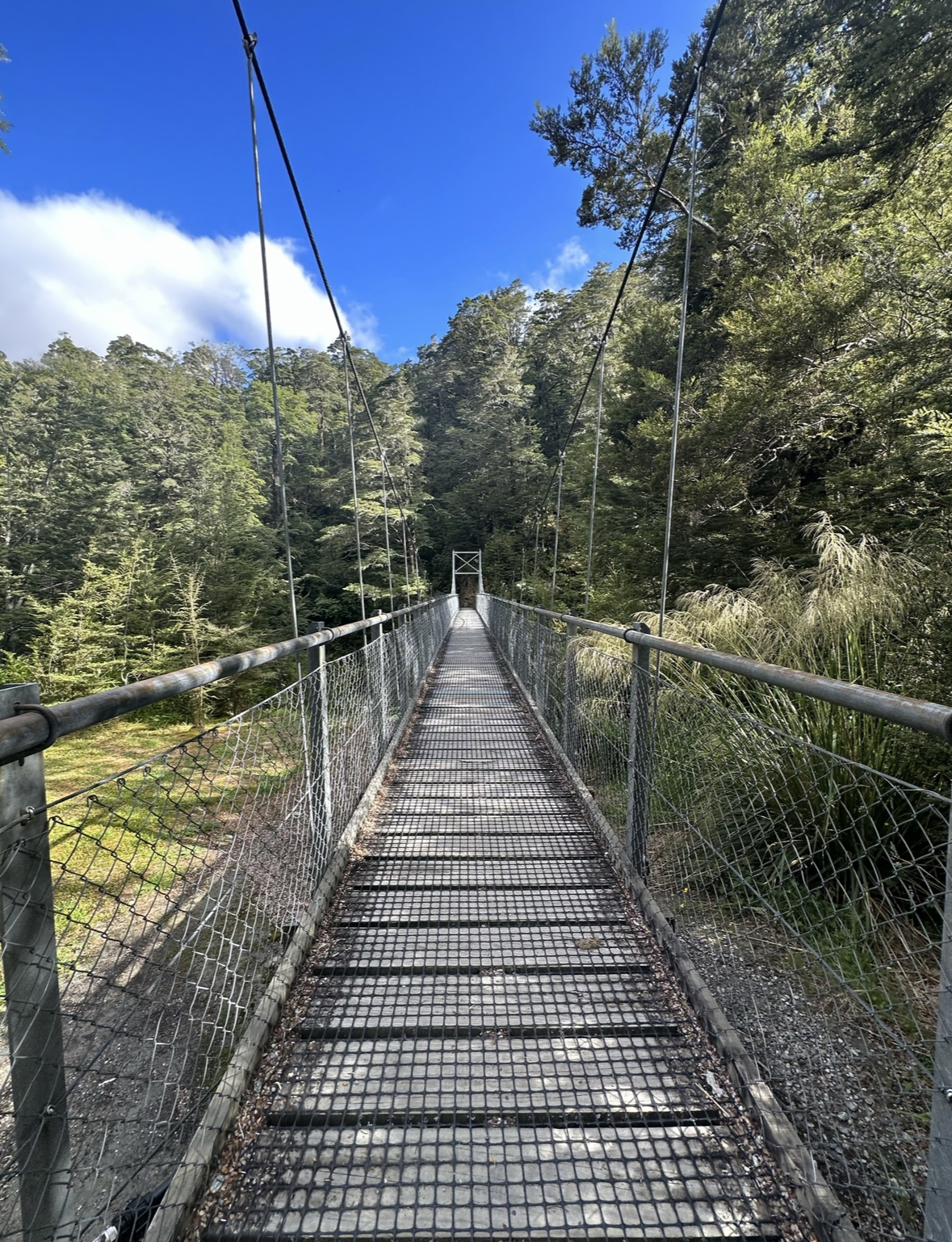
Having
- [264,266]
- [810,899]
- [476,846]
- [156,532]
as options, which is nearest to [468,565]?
[156,532]

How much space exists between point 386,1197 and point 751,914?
1.33 m

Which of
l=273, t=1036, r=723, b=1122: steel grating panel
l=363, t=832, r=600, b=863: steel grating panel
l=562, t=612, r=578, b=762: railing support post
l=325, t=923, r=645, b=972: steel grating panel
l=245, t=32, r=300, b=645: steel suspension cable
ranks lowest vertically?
l=363, t=832, r=600, b=863: steel grating panel

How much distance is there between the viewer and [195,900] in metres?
2.23

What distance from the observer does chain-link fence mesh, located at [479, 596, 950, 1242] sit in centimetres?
94

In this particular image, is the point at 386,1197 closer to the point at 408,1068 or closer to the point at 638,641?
the point at 408,1068

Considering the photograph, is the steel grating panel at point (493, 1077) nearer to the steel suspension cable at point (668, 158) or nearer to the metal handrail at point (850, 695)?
the metal handrail at point (850, 695)

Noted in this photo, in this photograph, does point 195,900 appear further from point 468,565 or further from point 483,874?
point 468,565

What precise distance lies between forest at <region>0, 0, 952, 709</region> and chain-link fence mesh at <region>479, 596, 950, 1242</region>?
53cm

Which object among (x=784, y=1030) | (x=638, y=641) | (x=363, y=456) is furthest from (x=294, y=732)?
(x=363, y=456)

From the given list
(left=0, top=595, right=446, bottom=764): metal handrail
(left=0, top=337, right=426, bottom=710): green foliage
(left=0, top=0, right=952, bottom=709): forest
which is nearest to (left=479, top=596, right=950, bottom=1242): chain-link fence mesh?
(left=0, top=0, right=952, bottom=709): forest

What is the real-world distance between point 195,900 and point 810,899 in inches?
86.2

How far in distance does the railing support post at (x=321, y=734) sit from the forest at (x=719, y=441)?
1.72 m

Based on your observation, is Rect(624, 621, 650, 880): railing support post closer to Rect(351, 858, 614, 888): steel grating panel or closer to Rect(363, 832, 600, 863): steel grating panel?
Rect(351, 858, 614, 888): steel grating panel

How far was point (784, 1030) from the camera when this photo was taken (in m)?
1.23
